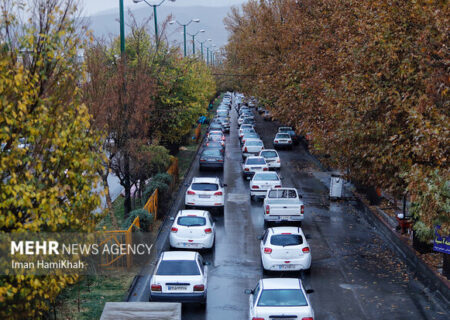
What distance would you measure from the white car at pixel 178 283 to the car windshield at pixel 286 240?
138 inches

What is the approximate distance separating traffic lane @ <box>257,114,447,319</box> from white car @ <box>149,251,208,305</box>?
3.14m

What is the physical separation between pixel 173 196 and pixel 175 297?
16622mm

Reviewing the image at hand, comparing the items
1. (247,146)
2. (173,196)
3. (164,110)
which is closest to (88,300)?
(173,196)

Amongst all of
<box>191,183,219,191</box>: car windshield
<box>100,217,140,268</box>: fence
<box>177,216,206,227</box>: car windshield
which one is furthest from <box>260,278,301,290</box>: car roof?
<box>191,183,219,191</box>: car windshield

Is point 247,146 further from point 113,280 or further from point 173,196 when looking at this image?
point 113,280

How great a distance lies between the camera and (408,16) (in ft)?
53.6

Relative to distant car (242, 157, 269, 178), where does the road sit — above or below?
below

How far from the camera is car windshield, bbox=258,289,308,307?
43.4 ft

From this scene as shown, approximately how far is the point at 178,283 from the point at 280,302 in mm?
3039

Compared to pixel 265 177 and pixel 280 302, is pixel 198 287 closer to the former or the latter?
pixel 280 302

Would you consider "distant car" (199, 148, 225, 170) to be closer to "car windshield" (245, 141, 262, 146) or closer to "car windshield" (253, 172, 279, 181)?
"car windshield" (245, 141, 262, 146)

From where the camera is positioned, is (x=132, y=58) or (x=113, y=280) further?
(x=132, y=58)

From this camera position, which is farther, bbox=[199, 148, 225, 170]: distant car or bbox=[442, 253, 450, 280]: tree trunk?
bbox=[199, 148, 225, 170]: distant car

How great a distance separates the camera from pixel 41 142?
8.52 metres
